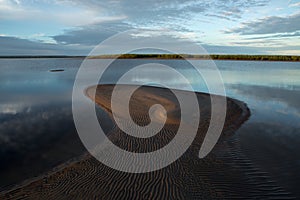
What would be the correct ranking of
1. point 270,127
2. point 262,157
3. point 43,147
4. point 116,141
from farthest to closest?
point 270,127 → point 116,141 → point 43,147 → point 262,157

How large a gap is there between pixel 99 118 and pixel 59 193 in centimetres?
621

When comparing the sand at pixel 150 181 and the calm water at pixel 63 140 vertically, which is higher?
the calm water at pixel 63 140

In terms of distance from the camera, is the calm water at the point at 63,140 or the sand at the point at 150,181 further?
the calm water at the point at 63,140

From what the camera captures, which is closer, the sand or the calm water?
the sand

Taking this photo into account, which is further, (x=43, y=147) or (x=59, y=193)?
(x=43, y=147)

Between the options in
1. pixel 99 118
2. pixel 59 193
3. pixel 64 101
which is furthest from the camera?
pixel 64 101

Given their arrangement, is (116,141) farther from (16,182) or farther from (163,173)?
(16,182)

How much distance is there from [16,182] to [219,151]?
5.82 metres

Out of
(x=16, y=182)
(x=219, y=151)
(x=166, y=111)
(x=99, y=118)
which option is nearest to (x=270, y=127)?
(x=219, y=151)

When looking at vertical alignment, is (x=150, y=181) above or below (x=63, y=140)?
below

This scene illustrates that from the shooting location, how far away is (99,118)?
1134 centimetres

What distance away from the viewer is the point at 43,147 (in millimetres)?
7672

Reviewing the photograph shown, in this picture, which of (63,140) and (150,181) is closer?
(150,181)

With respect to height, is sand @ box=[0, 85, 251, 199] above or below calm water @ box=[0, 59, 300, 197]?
below
